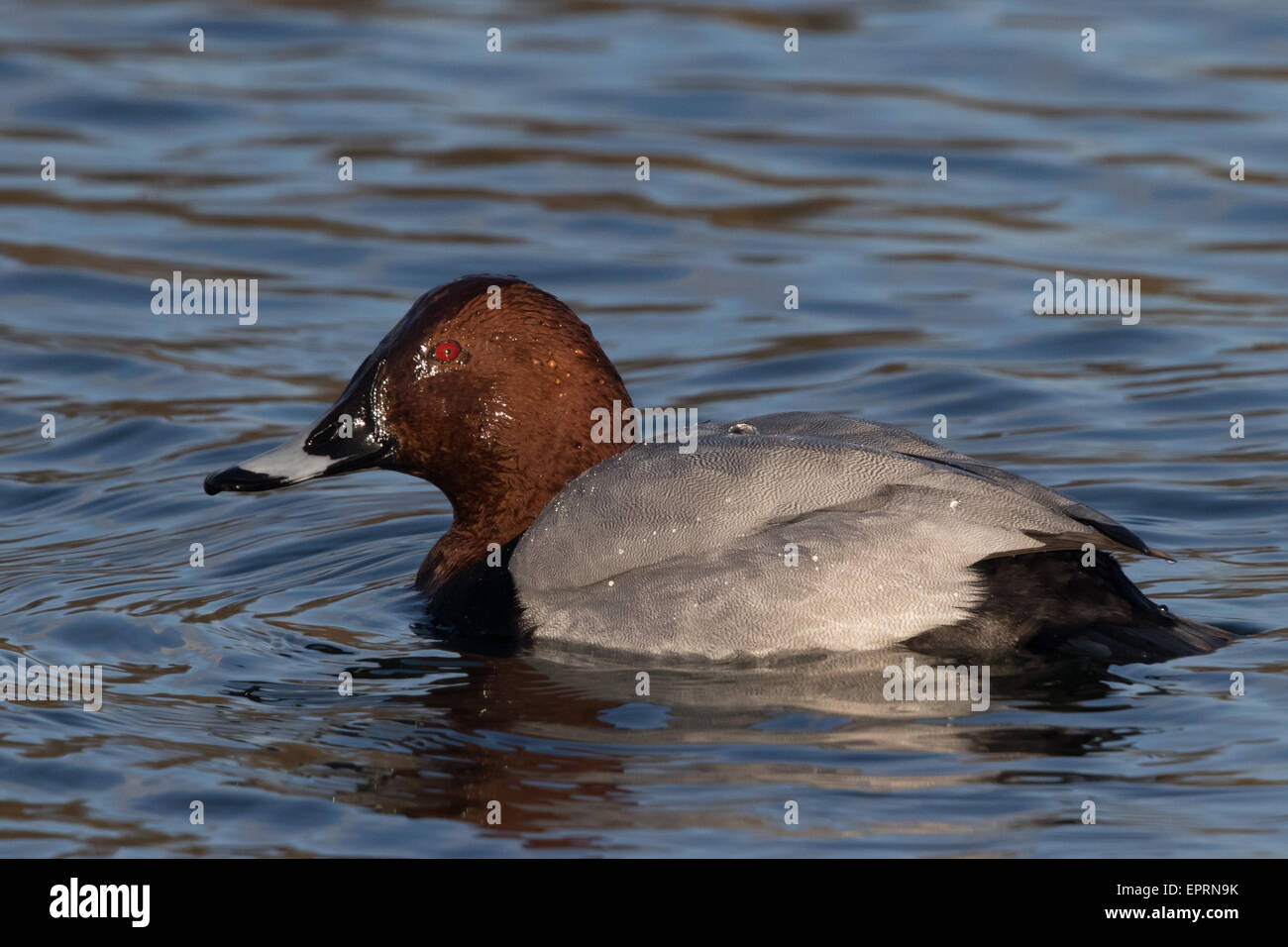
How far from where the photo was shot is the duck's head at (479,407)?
7137 millimetres

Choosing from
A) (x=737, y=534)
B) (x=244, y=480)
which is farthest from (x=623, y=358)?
(x=737, y=534)

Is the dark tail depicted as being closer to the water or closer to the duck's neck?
the water

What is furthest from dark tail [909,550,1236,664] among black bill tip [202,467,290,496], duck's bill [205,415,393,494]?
black bill tip [202,467,290,496]

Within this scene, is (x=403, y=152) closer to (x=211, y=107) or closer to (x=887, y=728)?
(x=211, y=107)

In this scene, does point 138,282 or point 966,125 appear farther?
point 966,125

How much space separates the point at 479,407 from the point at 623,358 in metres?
3.42

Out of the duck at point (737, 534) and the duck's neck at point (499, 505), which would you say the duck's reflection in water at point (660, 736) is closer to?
the duck at point (737, 534)

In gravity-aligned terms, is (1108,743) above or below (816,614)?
below

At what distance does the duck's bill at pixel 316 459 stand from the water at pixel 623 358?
491 mm

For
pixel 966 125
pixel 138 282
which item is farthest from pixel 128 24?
pixel 966 125

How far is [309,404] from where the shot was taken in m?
10.0

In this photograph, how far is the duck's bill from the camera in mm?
7250

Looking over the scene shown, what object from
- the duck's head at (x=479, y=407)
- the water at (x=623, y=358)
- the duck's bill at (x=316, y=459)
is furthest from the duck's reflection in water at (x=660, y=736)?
the duck's bill at (x=316, y=459)
